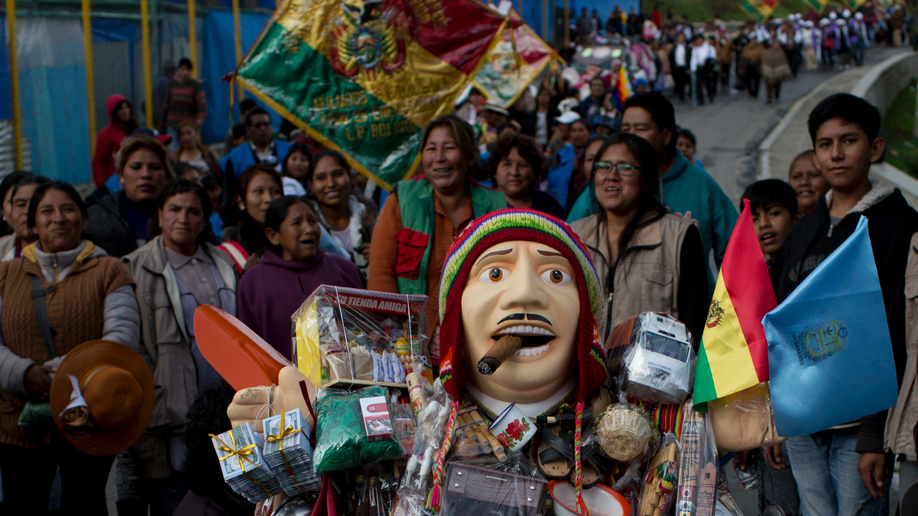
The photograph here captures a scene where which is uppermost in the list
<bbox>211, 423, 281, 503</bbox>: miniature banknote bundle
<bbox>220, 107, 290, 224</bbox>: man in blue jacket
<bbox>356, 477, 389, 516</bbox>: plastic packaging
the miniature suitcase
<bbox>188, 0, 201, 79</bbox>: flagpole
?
<bbox>188, 0, 201, 79</bbox>: flagpole

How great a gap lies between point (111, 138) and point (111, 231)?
3362 millimetres

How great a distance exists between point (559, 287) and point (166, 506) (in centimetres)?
245

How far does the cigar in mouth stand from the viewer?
2.16 m

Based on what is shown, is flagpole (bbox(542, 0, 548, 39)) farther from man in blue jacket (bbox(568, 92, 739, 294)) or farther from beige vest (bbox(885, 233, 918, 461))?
beige vest (bbox(885, 233, 918, 461))

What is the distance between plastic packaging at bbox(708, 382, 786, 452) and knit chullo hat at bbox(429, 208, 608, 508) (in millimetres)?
354

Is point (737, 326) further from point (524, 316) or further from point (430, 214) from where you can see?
point (430, 214)

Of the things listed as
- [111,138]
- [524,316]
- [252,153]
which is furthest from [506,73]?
[524,316]

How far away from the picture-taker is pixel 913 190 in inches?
382

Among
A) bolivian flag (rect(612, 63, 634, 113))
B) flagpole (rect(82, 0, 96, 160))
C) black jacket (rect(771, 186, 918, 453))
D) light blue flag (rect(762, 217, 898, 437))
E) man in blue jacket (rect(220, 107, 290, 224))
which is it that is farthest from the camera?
bolivian flag (rect(612, 63, 634, 113))

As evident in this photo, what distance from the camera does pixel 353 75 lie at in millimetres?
6125

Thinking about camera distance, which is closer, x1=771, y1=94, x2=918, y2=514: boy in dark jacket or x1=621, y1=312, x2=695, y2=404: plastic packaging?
x1=621, y1=312, x2=695, y2=404: plastic packaging

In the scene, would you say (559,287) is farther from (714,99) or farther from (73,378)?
(714,99)

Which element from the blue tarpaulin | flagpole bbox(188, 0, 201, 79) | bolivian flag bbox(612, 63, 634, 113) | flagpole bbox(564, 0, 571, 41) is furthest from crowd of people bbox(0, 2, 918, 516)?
flagpole bbox(564, 0, 571, 41)

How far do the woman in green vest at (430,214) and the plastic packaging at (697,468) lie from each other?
75.4 inches
